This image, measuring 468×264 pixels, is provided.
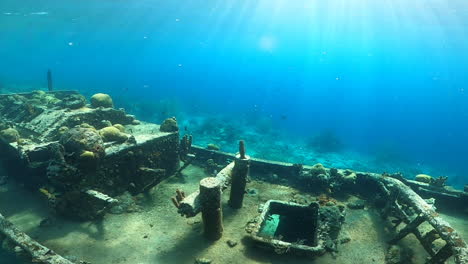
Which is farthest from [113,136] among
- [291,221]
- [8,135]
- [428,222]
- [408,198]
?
[428,222]

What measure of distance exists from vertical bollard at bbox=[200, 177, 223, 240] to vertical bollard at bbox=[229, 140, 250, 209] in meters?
1.72

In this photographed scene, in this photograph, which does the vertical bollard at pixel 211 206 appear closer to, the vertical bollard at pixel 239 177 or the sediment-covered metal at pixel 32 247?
the vertical bollard at pixel 239 177

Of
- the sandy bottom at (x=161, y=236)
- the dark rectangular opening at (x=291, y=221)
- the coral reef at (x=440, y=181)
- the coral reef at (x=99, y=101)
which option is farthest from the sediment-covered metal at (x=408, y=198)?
the coral reef at (x=99, y=101)

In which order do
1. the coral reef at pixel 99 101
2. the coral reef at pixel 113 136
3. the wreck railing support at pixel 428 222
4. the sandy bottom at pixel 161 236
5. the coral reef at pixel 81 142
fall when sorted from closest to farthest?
the wreck railing support at pixel 428 222
the sandy bottom at pixel 161 236
the coral reef at pixel 81 142
the coral reef at pixel 113 136
the coral reef at pixel 99 101

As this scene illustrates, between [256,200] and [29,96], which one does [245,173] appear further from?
[29,96]

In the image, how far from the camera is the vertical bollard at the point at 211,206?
6973mm

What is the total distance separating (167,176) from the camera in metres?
11.5

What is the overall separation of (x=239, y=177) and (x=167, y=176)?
12.6 feet

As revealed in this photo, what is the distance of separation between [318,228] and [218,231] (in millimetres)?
2803

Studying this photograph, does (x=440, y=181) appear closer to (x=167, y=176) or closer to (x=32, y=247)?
(x=167, y=176)

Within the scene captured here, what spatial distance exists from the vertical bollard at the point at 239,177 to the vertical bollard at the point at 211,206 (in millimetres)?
1721

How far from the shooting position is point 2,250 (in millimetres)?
7027

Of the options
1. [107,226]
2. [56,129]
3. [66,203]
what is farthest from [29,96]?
[107,226]

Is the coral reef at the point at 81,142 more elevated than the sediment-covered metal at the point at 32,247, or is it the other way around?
the coral reef at the point at 81,142
